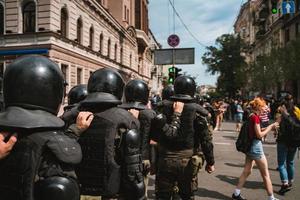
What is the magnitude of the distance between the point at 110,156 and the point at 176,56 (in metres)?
13.4

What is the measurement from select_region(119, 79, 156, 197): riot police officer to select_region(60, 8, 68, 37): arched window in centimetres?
1717

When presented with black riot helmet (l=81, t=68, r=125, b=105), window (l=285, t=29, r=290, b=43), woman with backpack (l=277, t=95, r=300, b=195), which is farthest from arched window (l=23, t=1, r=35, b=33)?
window (l=285, t=29, r=290, b=43)

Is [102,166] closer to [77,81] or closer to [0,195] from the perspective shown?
[0,195]

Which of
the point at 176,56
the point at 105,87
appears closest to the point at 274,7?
the point at 176,56

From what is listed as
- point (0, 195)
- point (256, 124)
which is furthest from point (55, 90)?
point (256, 124)

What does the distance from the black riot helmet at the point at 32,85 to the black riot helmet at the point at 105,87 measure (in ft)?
2.88

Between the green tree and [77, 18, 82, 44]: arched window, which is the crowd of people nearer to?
[77, 18, 82, 44]: arched window

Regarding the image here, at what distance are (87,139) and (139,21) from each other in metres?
46.1

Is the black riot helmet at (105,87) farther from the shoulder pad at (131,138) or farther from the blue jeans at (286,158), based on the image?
the blue jeans at (286,158)

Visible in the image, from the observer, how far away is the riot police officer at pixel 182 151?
407 cm

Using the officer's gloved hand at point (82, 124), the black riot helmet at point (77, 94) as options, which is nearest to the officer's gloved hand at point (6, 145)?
the officer's gloved hand at point (82, 124)

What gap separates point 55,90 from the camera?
1767 millimetres

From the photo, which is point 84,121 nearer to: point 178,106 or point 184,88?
point 178,106

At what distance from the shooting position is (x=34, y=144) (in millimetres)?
1562
